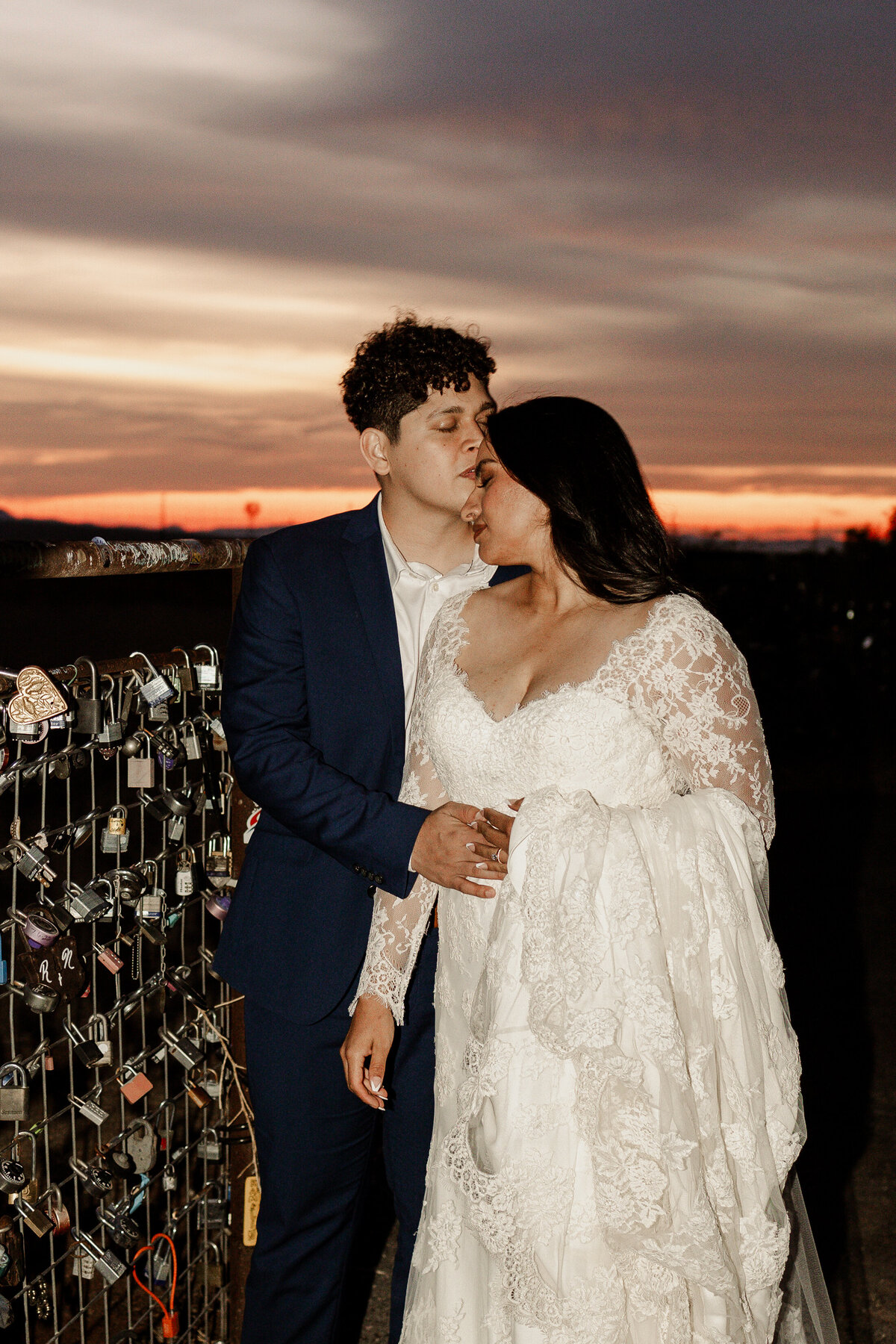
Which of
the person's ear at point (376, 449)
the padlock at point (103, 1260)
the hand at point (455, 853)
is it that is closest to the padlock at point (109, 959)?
the padlock at point (103, 1260)

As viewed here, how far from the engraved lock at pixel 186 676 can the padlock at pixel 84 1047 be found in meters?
0.73

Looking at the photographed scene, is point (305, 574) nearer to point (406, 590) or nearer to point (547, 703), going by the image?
point (406, 590)

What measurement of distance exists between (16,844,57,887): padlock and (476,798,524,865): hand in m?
0.75

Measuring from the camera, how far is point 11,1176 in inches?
81.0

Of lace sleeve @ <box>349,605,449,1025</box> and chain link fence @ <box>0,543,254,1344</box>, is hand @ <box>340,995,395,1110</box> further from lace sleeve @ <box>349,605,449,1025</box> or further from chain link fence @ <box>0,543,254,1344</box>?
chain link fence @ <box>0,543,254,1344</box>

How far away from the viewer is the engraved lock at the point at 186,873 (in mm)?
2607

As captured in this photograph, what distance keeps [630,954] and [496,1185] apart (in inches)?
16.5

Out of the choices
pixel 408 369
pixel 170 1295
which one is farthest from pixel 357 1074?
pixel 408 369

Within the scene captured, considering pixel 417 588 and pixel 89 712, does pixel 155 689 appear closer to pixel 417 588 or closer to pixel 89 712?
pixel 89 712

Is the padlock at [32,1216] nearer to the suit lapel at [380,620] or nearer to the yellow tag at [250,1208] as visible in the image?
the yellow tag at [250,1208]

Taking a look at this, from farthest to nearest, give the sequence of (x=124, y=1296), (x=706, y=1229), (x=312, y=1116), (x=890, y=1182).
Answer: (x=890, y=1182), (x=124, y=1296), (x=312, y=1116), (x=706, y=1229)

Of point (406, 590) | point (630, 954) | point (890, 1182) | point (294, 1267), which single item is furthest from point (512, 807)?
point (890, 1182)

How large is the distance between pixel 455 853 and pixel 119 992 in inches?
33.9

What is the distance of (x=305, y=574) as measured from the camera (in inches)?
93.6
